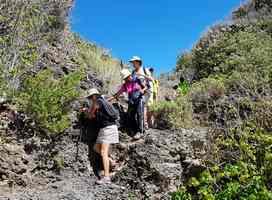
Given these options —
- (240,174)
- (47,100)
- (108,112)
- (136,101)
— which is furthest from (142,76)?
(240,174)

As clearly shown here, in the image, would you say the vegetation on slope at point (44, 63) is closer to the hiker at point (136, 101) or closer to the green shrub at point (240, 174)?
the hiker at point (136, 101)

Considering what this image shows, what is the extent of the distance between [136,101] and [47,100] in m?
1.79

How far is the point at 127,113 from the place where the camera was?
10.3m

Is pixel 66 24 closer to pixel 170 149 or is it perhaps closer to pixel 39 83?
pixel 39 83

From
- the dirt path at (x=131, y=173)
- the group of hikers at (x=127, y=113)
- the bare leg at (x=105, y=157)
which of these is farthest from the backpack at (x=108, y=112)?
the dirt path at (x=131, y=173)

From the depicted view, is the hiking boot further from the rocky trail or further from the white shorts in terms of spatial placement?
the white shorts

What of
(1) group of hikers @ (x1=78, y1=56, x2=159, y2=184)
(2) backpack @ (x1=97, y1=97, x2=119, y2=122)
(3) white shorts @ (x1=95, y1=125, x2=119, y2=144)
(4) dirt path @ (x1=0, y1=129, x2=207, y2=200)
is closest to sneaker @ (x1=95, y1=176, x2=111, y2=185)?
(1) group of hikers @ (x1=78, y1=56, x2=159, y2=184)

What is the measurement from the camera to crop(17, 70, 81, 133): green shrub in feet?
31.5

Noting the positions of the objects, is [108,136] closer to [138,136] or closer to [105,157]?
[105,157]

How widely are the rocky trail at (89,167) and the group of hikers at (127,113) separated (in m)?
0.29

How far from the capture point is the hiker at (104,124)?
9.23 metres

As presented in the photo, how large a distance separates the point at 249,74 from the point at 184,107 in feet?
6.47

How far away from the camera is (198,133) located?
9828mm

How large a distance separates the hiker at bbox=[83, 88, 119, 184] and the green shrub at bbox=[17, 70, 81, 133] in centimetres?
68
